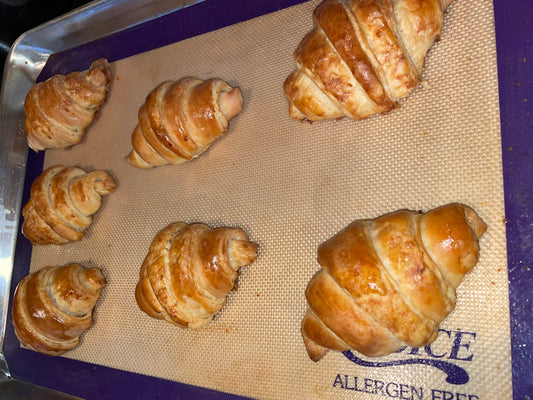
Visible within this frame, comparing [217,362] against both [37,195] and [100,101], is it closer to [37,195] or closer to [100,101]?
[37,195]

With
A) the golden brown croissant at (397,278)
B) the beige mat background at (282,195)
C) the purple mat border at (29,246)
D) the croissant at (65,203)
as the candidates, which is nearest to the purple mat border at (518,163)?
the beige mat background at (282,195)

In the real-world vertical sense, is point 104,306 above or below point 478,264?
below

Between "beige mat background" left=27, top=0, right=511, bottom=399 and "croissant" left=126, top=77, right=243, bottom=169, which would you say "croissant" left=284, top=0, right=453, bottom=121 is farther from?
"croissant" left=126, top=77, right=243, bottom=169

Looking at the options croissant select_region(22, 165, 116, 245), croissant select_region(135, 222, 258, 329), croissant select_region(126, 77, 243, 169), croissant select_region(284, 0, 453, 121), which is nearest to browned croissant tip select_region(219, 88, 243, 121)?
croissant select_region(126, 77, 243, 169)

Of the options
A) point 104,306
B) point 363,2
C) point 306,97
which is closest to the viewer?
point 363,2

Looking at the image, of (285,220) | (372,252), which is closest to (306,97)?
(285,220)
